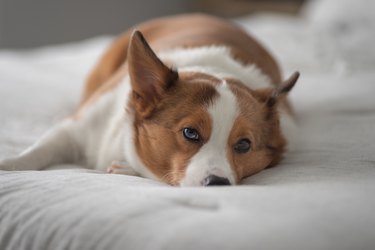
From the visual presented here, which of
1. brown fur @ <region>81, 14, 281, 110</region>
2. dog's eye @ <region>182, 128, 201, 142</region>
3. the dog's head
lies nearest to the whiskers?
the dog's head

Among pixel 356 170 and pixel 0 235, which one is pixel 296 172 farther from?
pixel 0 235

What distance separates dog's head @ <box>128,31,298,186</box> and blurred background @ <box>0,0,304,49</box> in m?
3.38

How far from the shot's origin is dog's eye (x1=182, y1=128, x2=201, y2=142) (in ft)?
5.83

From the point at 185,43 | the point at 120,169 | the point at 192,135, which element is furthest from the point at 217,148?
the point at 185,43

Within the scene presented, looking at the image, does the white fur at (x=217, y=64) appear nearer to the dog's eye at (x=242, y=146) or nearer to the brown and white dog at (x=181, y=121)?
the brown and white dog at (x=181, y=121)

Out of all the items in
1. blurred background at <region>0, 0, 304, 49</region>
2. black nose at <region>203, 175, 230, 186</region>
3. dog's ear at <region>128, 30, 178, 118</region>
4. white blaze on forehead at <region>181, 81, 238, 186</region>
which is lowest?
blurred background at <region>0, 0, 304, 49</region>

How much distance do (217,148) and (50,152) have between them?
0.66 m

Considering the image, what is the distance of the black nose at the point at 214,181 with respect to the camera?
1.62 m

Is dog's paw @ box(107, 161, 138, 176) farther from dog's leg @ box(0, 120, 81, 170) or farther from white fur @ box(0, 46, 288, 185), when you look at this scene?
dog's leg @ box(0, 120, 81, 170)

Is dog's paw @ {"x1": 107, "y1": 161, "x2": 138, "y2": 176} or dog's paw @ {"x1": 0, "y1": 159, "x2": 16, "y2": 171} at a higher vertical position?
dog's paw @ {"x1": 0, "y1": 159, "x2": 16, "y2": 171}

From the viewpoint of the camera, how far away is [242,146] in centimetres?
184

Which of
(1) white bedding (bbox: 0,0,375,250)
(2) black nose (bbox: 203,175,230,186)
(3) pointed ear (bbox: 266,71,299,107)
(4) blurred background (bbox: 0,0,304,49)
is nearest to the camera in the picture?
(1) white bedding (bbox: 0,0,375,250)

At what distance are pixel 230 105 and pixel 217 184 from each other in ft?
0.98

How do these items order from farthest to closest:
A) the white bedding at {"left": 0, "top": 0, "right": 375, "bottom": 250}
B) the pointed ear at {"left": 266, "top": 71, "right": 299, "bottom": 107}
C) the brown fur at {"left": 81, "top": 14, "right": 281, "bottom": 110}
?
the brown fur at {"left": 81, "top": 14, "right": 281, "bottom": 110}
the pointed ear at {"left": 266, "top": 71, "right": 299, "bottom": 107}
the white bedding at {"left": 0, "top": 0, "right": 375, "bottom": 250}
